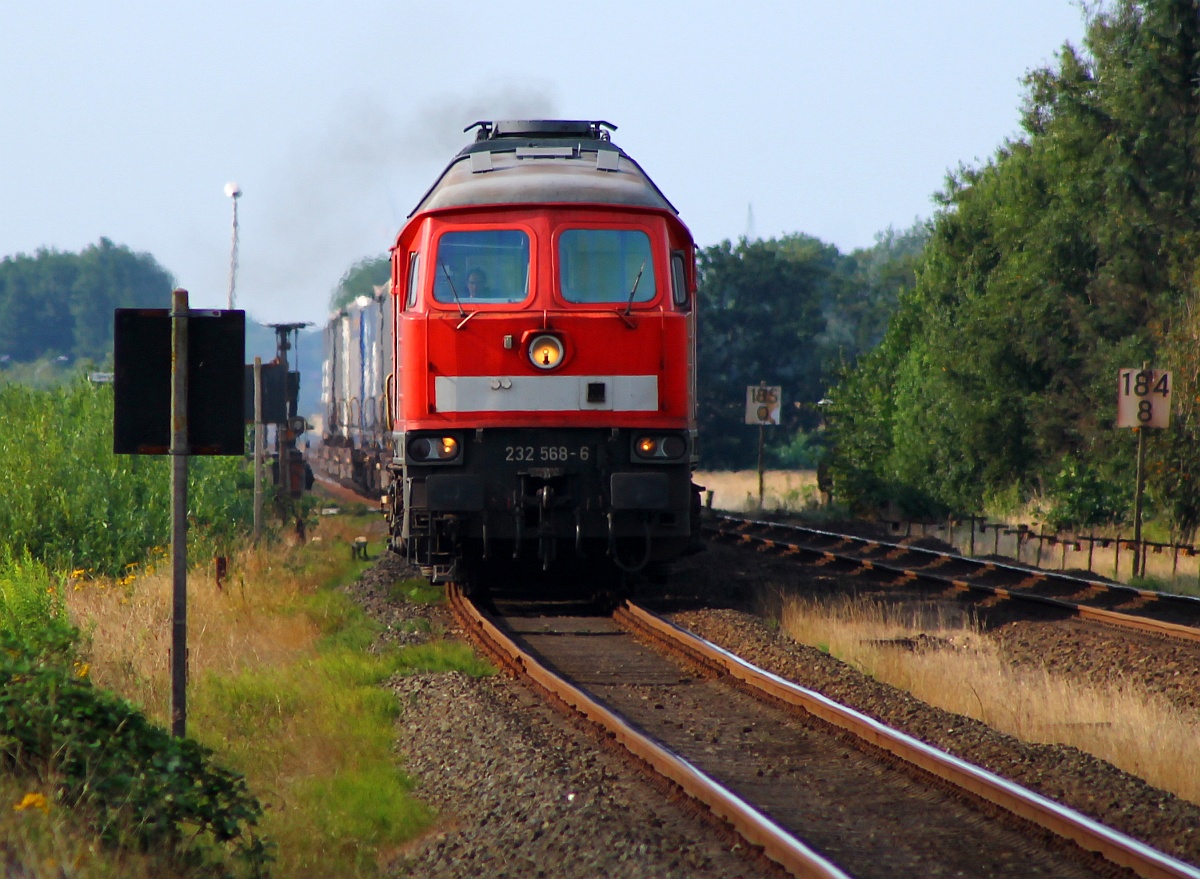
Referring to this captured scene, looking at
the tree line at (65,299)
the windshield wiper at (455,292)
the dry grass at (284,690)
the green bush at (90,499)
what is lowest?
the dry grass at (284,690)

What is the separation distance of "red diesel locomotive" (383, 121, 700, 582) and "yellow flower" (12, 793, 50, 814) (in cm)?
621

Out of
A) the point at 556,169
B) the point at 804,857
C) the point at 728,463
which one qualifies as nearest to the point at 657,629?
the point at 556,169

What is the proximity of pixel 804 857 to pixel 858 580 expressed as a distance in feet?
34.1

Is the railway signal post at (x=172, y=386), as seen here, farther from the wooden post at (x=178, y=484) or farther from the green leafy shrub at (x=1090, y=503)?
the green leafy shrub at (x=1090, y=503)

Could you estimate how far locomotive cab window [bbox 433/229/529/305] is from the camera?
1161cm

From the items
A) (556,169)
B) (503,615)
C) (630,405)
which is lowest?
(503,615)

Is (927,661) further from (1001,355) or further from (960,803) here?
(1001,355)

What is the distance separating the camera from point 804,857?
5051 millimetres

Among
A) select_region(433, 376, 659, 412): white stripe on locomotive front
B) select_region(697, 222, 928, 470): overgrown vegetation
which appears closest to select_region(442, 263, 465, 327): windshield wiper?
select_region(433, 376, 659, 412): white stripe on locomotive front

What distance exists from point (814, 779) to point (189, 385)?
3443 mm

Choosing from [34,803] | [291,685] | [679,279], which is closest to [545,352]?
[679,279]

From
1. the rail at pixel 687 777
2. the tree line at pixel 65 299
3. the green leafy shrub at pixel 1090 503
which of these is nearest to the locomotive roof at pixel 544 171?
the rail at pixel 687 777

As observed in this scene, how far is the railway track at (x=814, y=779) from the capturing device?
17.5ft

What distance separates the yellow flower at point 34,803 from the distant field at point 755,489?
954 inches
